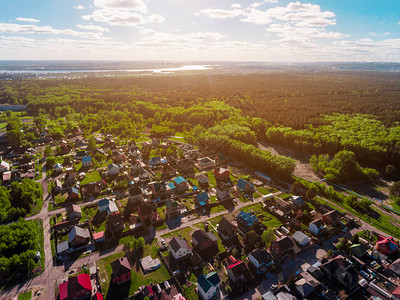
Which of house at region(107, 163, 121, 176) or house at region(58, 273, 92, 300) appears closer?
house at region(58, 273, 92, 300)

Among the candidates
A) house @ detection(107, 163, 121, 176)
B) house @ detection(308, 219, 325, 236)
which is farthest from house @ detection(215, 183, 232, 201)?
house @ detection(107, 163, 121, 176)

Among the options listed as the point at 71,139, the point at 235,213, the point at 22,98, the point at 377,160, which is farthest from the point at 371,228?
the point at 22,98

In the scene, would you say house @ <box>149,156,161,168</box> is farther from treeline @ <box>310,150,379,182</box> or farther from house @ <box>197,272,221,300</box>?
treeline @ <box>310,150,379,182</box>

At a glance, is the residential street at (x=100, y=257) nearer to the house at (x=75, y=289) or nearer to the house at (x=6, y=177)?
the house at (x=75, y=289)

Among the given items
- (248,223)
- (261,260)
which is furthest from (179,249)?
(248,223)

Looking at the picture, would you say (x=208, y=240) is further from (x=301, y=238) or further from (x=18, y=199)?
(x=18, y=199)
